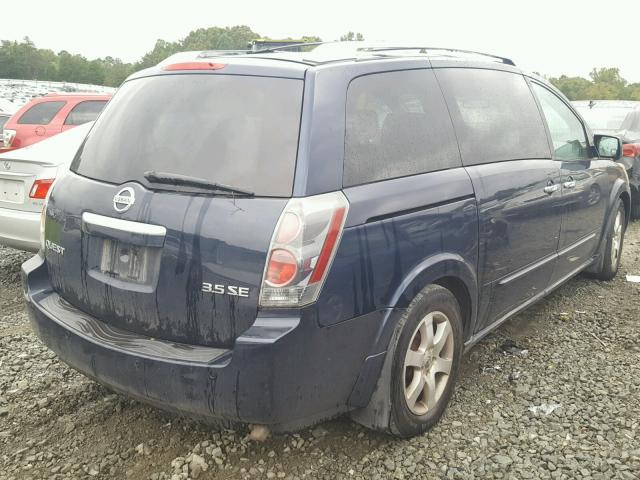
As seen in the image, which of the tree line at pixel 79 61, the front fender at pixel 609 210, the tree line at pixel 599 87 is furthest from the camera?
the tree line at pixel 79 61

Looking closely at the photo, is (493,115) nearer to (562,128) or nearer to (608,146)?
(562,128)

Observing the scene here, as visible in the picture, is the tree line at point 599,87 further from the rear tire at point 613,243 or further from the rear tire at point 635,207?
the rear tire at point 613,243

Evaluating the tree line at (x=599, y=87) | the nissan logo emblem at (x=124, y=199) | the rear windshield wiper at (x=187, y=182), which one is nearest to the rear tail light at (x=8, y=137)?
the nissan logo emblem at (x=124, y=199)

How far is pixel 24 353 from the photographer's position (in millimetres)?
3725

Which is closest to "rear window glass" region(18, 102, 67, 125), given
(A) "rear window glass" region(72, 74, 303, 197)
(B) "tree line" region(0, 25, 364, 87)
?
(A) "rear window glass" region(72, 74, 303, 197)

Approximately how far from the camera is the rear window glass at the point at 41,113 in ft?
33.2

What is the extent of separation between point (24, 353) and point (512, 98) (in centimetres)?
345

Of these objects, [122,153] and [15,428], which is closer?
[122,153]

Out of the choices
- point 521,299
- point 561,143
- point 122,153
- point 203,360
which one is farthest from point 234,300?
point 561,143

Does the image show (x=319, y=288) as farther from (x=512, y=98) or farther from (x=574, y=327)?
(x=574, y=327)

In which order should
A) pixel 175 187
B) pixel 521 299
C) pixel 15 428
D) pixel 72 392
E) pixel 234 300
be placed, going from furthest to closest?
pixel 521 299, pixel 72 392, pixel 15 428, pixel 175 187, pixel 234 300

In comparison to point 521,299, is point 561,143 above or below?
above

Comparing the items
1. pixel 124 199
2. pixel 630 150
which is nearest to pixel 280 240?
pixel 124 199

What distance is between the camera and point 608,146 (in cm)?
466
